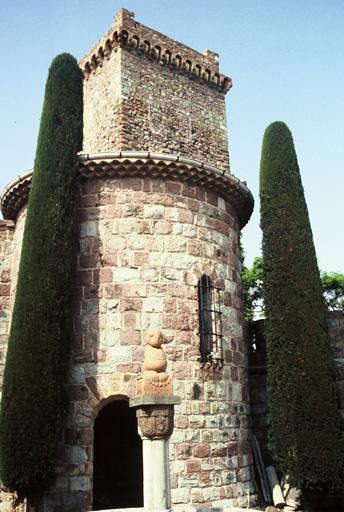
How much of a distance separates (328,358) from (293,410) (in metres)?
1.25

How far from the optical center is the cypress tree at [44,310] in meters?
8.34

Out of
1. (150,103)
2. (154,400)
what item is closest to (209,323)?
(154,400)

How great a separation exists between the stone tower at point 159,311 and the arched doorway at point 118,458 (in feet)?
Result: 0.15

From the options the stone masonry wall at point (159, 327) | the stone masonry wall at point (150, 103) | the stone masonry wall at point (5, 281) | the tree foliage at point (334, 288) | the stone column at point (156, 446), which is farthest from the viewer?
the tree foliage at point (334, 288)

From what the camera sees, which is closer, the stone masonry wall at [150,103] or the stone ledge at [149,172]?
the stone ledge at [149,172]

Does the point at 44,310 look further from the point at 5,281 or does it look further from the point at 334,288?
the point at 334,288

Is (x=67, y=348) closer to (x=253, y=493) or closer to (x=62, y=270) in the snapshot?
(x=62, y=270)

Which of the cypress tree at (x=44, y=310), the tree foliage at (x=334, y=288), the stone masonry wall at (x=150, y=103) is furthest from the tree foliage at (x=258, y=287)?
the cypress tree at (x=44, y=310)

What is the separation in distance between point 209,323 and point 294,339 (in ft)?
5.73

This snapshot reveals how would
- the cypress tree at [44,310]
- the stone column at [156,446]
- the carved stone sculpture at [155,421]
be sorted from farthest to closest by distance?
the cypress tree at [44,310] < the carved stone sculpture at [155,421] < the stone column at [156,446]

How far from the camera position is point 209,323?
34.6 ft

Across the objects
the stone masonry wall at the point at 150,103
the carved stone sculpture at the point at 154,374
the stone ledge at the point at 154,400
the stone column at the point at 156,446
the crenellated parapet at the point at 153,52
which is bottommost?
the stone column at the point at 156,446

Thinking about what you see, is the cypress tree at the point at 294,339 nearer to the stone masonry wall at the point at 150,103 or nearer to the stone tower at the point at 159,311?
the stone tower at the point at 159,311

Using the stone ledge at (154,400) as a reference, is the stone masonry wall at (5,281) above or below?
above
